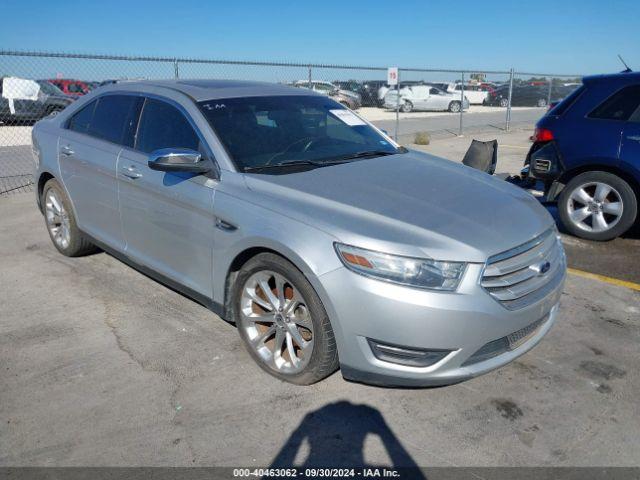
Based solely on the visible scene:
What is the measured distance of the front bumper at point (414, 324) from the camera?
8.46 feet

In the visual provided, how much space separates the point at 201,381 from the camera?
127 inches

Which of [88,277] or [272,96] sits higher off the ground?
[272,96]

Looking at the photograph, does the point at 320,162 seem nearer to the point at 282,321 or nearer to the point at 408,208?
the point at 408,208

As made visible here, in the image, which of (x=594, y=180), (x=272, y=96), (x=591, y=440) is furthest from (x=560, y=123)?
(x=591, y=440)

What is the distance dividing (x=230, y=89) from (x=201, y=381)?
2.11m

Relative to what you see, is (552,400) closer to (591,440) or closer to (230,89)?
(591,440)

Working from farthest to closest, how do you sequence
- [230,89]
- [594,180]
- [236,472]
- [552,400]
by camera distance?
[594,180]
[230,89]
[552,400]
[236,472]

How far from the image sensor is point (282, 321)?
122 inches

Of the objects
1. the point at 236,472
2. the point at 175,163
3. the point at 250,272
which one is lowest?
the point at 236,472

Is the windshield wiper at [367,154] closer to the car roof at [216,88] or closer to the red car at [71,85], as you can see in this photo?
the car roof at [216,88]

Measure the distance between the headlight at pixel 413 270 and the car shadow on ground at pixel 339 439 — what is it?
80 cm

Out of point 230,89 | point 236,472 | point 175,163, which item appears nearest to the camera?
Answer: point 236,472

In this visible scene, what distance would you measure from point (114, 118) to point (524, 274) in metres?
3.31

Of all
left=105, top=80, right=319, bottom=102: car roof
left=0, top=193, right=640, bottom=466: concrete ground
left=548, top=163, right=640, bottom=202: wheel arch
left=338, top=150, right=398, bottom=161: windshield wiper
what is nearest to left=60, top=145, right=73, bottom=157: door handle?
left=105, top=80, right=319, bottom=102: car roof
